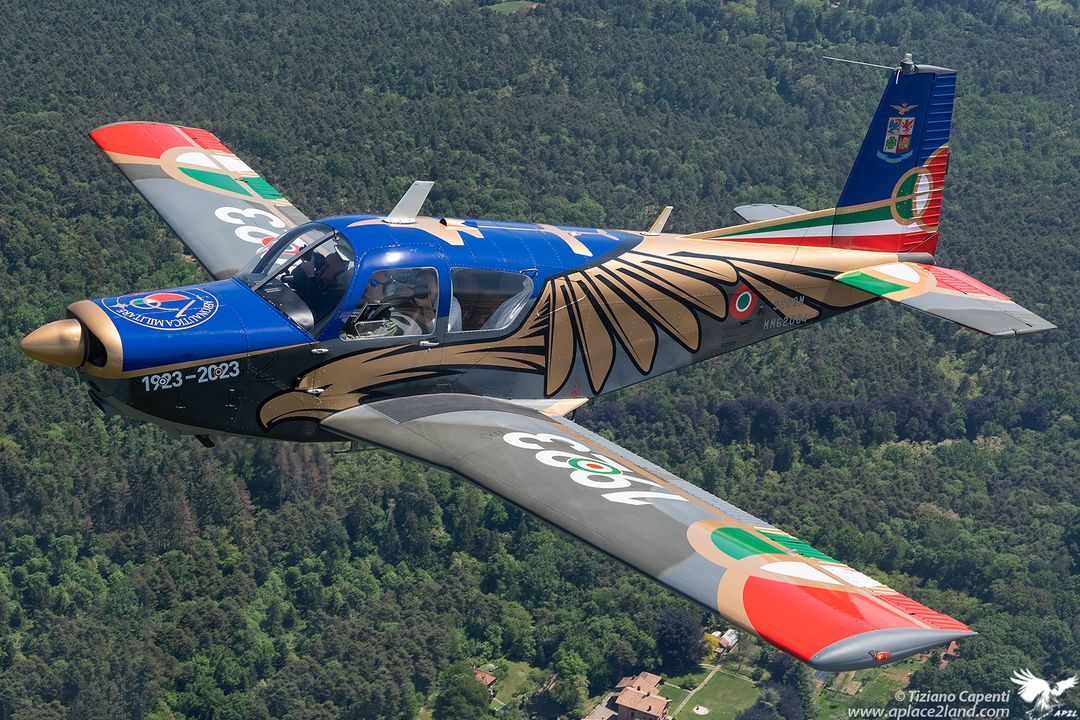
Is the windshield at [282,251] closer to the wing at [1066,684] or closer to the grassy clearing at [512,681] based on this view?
the grassy clearing at [512,681]

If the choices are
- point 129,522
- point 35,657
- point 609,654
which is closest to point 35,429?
point 129,522

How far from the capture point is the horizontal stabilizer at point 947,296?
1111 inches

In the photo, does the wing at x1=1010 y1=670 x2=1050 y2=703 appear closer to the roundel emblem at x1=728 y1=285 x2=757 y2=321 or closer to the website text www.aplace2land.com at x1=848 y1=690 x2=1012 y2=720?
the website text www.aplace2land.com at x1=848 y1=690 x2=1012 y2=720

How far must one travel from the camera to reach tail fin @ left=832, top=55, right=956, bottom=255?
3125cm

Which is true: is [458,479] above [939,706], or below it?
above

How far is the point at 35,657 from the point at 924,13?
148m

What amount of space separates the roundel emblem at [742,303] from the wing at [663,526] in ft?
17.6

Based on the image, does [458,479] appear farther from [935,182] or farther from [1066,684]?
[935,182]

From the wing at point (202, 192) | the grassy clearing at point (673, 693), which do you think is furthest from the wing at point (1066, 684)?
the wing at point (202, 192)

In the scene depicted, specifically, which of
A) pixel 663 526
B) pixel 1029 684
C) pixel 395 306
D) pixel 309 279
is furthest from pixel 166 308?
pixel 1029 684

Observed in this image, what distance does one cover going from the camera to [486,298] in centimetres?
2661

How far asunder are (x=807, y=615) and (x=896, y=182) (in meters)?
14.8

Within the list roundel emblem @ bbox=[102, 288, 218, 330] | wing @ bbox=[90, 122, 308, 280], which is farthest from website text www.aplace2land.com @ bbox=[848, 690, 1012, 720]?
roundel emblem @ bbox=[102, 288, 218, 330]

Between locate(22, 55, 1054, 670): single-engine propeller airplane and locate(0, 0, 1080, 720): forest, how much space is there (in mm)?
2633
